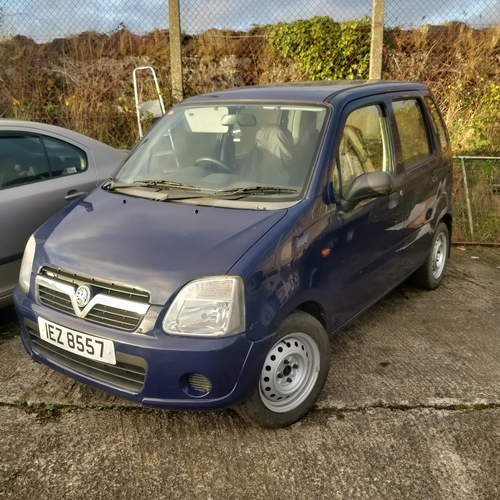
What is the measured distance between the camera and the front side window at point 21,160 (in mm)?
3916

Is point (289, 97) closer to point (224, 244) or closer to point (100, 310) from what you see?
point (224, 244)

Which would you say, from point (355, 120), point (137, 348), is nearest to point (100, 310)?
point (137, 348)

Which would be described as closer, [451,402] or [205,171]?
[451,402]

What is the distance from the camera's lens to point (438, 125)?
4.63 meters

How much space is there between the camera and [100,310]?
254 cm

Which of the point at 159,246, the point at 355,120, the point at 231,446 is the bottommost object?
the point at 231,446

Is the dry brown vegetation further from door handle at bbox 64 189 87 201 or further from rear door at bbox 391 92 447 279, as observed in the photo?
rear door at bbox 391 92 447 279

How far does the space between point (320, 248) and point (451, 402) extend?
1210 mm

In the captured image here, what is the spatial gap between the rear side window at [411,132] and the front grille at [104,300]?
232 centimetres

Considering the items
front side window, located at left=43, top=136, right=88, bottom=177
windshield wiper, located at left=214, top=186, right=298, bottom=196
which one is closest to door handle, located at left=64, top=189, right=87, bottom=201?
front side window, located at left=43, top=136, right=88, bottom=177

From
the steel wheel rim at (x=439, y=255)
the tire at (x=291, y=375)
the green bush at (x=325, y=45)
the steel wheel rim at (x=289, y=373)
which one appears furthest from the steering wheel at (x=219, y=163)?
the green bush at (x=325, y=45)

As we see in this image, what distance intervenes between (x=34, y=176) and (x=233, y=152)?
1.73 meters

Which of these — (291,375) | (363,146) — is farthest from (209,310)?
(363,146)

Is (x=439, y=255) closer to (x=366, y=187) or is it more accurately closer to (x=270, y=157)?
(x=366, y=187)
